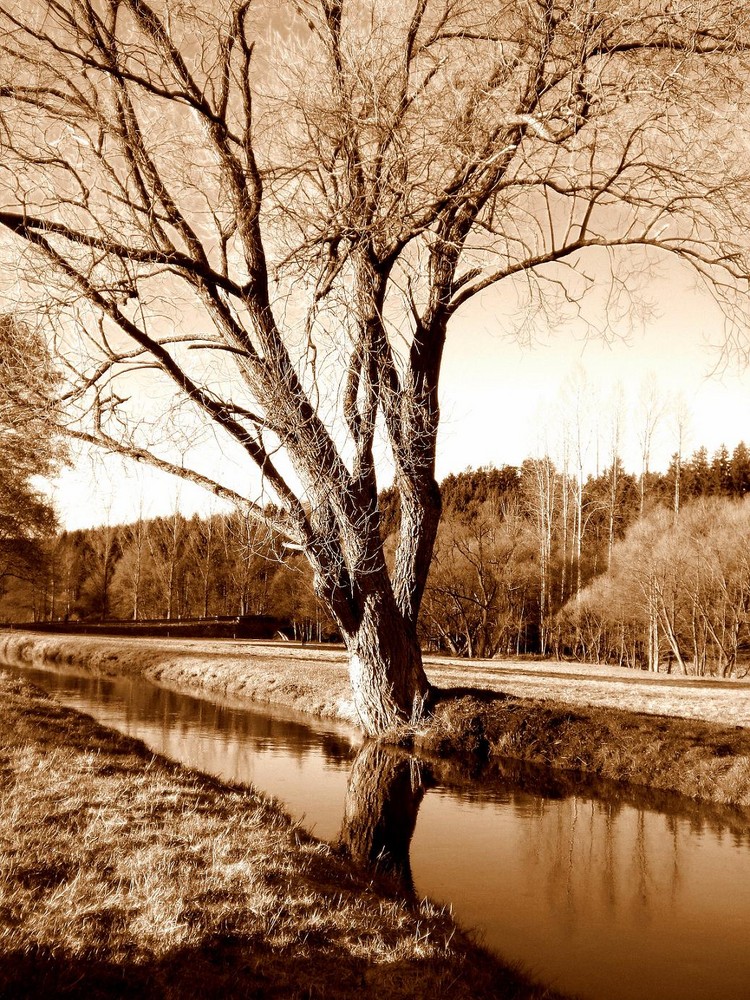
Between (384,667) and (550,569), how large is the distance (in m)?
34.4

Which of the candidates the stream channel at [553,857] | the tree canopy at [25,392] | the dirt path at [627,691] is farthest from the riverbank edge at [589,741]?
the tree canopy at [25,392]

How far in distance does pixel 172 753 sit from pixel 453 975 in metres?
8.16

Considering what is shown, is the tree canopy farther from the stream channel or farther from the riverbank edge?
the riverbank edge

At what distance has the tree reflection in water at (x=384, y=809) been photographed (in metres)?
7.23

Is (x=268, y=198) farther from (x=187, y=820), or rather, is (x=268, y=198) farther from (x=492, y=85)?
(x=187, y=820)

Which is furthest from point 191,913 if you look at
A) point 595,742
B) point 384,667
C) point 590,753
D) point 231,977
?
point 595,742

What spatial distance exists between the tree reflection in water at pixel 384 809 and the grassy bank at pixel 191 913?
75cm

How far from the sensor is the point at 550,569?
44.7m

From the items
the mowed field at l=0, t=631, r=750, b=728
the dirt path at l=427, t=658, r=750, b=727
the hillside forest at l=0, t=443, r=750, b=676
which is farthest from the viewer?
the hillside forest at l=0, t=443, r=750, b=676

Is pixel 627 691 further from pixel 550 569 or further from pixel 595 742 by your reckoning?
pixel 550 569

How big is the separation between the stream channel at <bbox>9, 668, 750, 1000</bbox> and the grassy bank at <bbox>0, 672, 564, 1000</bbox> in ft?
2.61

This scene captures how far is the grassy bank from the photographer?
3.65 metres

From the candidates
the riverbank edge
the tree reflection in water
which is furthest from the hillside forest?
the tree reflection in water

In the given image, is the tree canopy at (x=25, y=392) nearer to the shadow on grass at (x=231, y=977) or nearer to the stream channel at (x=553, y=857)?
the stream channel at (x=553, y=857)
